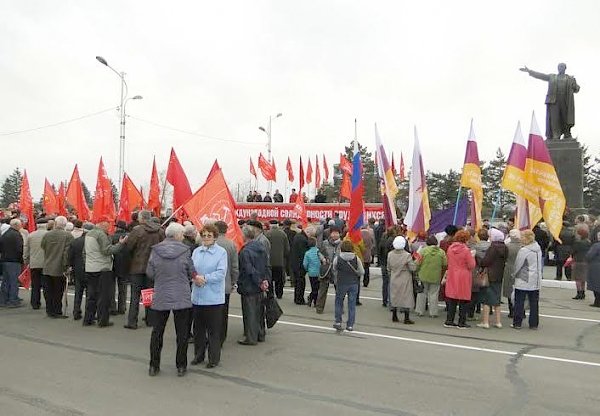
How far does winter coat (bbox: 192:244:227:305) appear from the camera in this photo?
261 inches

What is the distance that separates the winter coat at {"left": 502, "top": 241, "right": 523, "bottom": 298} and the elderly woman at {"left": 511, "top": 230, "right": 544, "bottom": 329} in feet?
1.45

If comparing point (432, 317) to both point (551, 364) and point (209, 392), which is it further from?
point (209, 392)

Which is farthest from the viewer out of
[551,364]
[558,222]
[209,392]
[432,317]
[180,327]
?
[558,222]

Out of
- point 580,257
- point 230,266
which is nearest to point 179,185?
point 230,266

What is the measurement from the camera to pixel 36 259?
10.6 m

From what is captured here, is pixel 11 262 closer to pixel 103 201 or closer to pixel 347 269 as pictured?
pixel 103 201

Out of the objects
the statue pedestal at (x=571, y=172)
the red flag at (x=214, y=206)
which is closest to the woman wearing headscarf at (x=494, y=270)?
the red flag at (x=214, y=206)

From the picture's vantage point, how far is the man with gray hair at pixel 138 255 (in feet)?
29.9

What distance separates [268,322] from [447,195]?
4592 cm

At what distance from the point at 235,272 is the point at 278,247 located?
436cm

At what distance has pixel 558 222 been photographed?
11359 mm

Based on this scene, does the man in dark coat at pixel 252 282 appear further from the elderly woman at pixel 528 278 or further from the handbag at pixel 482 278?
the elderly woman at pixel 528 278

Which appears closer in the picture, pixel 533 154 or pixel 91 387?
pixel 91 387

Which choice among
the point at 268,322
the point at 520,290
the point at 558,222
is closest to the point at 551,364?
the point at 520,290
